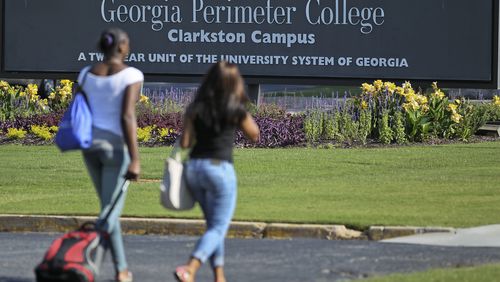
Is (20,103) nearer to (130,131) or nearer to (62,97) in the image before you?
(62,97)

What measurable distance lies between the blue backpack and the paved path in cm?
144

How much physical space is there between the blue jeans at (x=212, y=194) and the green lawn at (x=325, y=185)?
380 cm

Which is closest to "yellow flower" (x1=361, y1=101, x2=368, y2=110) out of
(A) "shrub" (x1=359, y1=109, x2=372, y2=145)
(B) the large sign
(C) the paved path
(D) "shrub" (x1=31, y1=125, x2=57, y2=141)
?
(A) "shrub" (x1=359, y1=109, x2=372, y2=145)

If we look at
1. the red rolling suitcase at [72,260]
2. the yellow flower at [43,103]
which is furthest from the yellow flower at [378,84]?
the red rolling suitcase at [72,260]

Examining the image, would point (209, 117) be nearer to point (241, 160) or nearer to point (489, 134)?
point (241, 160)

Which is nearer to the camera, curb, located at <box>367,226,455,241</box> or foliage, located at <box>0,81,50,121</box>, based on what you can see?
curb, located at <box>367,226,455,241</box>

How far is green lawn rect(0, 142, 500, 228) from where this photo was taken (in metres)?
13.0

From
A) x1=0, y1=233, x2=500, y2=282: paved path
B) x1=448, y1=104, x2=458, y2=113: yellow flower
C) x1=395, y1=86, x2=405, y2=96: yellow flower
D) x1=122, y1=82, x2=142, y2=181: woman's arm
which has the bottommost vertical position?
x1=0, y1=233, x2=500, y2=282: paved path

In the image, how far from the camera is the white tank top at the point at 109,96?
29.1ft

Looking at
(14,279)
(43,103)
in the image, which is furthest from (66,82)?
(14,279)

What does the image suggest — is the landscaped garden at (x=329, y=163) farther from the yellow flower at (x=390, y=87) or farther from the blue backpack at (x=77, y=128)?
the blue backpack at (x=77, y=128)

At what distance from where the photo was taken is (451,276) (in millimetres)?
9602

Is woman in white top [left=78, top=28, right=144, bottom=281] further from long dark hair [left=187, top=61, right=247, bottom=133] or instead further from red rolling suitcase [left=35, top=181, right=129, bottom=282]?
long dark hair [left=187, top=61, right=247, bottom=133]

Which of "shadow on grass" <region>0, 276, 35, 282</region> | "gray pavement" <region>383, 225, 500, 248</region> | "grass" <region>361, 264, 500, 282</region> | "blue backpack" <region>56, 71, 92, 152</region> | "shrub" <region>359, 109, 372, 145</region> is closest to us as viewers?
"blue backpack" <region>56, 71, 92, 152</region>
